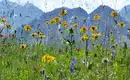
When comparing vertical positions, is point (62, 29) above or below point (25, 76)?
above

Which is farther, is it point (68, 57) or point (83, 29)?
point (83, 29)

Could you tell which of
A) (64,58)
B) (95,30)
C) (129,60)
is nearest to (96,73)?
(129,60)

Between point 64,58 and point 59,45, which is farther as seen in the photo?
point 59,45

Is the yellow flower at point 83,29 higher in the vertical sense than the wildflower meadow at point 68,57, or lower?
higher

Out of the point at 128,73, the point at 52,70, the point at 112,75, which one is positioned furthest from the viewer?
the point at 52,70

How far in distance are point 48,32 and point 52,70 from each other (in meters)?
2.80

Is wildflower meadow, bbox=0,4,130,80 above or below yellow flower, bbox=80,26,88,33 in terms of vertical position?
below

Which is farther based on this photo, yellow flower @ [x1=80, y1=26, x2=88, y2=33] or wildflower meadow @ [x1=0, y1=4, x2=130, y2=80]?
yellow flower @ [x1=80, y1=26, x2=88, y2=33]

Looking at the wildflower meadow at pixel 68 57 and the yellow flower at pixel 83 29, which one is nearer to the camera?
the wildflower meadow at pixel 68 57

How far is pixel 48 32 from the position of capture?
7.44 metres

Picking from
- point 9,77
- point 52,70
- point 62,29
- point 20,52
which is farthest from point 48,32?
point 9,77

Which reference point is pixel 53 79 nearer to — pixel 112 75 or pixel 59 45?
pixel 112 75

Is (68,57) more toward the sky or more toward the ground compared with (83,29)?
more toward the ground

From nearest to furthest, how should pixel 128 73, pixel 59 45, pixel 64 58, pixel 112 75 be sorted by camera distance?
pixel 112 75
pixel 128 73
pixel 64 58
pixel 59 45
